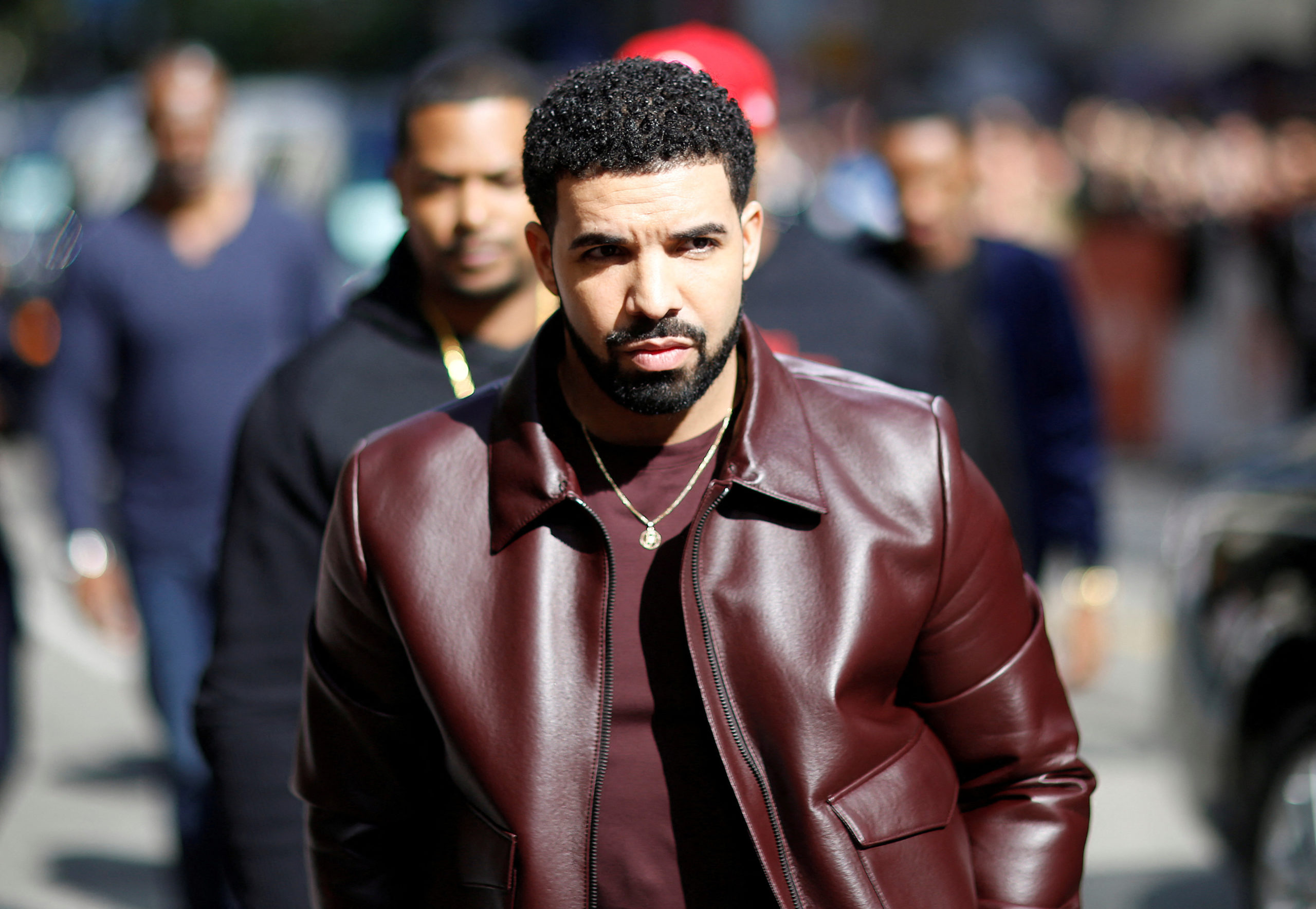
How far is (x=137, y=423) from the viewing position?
5.27 metres

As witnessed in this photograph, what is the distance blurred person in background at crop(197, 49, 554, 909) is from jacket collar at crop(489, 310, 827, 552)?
597 millimetres

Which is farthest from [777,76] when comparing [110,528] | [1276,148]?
[110,528]

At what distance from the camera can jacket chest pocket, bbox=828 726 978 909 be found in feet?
6.99

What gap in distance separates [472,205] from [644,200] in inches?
39.6

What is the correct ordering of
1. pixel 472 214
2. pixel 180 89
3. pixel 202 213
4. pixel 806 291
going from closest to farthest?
pixel 472 214 → pixel 806 291 → pixel 202 213 → pixel 180 89

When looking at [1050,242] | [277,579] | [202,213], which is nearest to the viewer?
[277,579]

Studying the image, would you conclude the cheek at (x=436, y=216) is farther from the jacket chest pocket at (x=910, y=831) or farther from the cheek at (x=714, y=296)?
the jacket chest pocket at (x=910, y=831)

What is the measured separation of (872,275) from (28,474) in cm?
1124

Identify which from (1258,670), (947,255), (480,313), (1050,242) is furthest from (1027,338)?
(1050,242)

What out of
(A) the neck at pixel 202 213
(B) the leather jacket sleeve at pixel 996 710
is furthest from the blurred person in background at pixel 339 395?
(A) the neck at pixel 202 213

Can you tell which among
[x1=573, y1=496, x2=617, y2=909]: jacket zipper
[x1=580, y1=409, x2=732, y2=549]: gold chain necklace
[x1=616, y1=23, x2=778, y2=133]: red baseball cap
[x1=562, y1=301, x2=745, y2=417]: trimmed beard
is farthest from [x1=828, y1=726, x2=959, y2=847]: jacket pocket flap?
[x1=616, y1=23, x2=778, y2=133]: red baseball cap

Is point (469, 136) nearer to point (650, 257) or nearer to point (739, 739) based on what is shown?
point (650, 257)

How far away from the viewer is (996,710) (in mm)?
2260

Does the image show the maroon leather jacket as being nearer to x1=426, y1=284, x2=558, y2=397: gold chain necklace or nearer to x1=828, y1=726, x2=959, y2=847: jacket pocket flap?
x1=828, y1=726, x2=959, y2=847: jacket pocket flap
